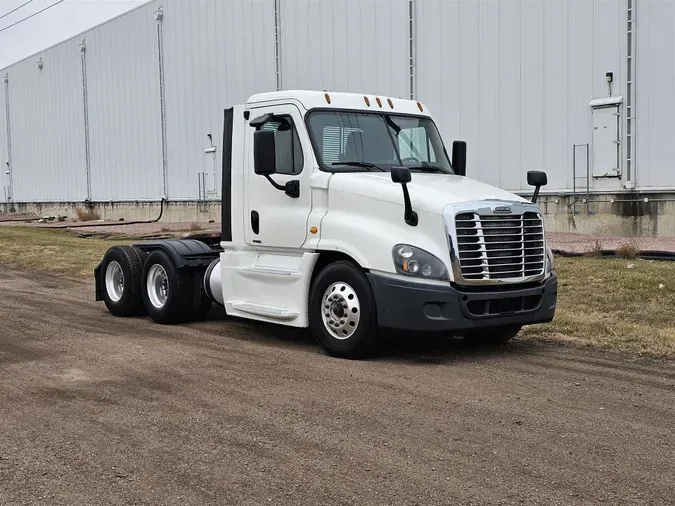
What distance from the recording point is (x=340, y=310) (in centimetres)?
797

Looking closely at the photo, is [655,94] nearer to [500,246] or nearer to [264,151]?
[500,246]

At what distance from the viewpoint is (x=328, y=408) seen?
19.8 feet

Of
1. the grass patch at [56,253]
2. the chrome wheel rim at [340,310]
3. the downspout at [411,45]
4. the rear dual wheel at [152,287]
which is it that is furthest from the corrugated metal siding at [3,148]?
the chrome wheel rim at [340,310]

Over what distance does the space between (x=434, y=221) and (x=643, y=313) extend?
4475 mm

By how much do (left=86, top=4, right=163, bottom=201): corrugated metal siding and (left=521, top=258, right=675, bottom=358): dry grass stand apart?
2888 cm

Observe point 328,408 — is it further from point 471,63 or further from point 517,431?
point 471,63

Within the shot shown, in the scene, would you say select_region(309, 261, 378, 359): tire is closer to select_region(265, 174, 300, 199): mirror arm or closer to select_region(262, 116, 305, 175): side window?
select_region(265, 174, 300, 199): mirror arm

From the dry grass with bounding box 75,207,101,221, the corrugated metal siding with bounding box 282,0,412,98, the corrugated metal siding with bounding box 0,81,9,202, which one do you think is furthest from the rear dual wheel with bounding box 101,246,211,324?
the corrugated metal siding with bounding box 0,81,9,202

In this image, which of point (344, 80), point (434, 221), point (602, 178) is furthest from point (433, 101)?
point (434, 221)

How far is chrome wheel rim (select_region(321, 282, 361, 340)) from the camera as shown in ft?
25.7

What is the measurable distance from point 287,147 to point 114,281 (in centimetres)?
409

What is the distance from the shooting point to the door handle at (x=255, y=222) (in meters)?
9.02

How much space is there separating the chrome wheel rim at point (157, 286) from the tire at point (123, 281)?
23 cm

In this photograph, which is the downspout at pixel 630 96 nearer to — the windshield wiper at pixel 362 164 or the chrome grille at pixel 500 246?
the chrome grille at pixel 500 246
